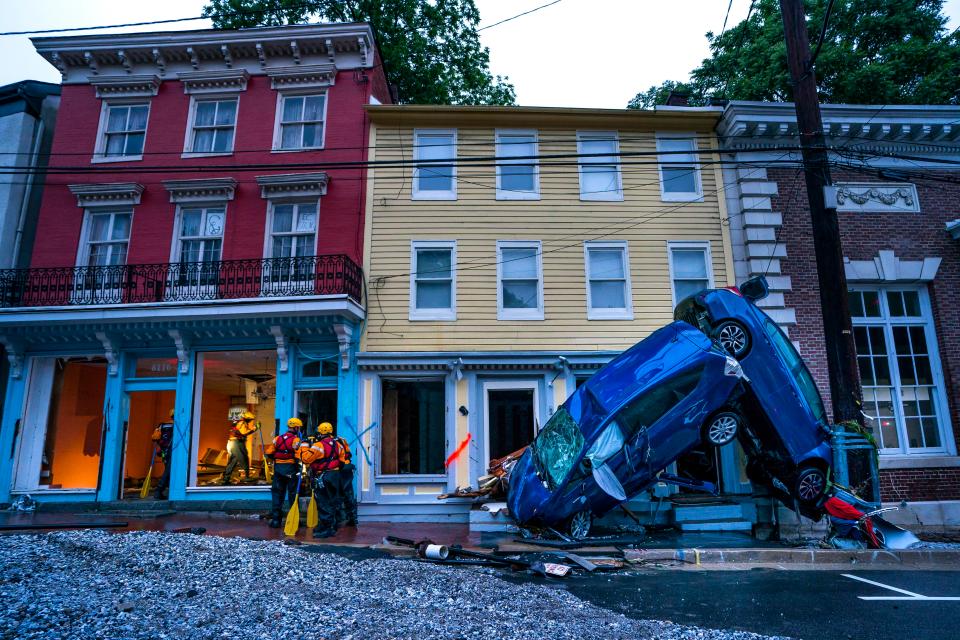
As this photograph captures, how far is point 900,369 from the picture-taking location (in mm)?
12789

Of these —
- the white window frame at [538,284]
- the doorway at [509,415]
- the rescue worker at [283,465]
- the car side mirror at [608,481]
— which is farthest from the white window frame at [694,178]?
the rescue worker at [283,465]

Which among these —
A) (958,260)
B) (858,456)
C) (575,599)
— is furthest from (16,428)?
(958,260)

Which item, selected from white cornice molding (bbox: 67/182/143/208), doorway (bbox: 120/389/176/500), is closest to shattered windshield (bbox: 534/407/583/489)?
doorway (bbox: 120/389/176/500)

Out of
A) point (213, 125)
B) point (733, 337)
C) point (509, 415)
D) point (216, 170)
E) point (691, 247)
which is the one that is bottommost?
point (509, 415)

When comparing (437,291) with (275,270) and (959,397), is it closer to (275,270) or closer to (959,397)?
(275,270)

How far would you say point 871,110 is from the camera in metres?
13.0

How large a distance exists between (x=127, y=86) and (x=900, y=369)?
2044 cm

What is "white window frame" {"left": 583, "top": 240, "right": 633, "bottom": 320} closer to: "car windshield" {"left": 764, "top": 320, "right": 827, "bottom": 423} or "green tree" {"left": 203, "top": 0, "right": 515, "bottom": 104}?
"car windshield" {"left": 764, "top": 320, "right": 827, "bottom": 423}

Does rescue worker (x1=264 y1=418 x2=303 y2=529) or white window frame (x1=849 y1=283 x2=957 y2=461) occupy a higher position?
white window frame (x1=849 y1=283 x2=957 y2=461)

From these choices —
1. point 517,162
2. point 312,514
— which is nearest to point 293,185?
point 517,162

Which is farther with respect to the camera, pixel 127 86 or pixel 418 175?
pixel 127 86

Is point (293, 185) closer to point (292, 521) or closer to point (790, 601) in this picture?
point (292, 521)

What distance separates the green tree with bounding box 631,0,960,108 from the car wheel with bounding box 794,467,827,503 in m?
14.0

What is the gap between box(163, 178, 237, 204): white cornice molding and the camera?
14047 millimetres
